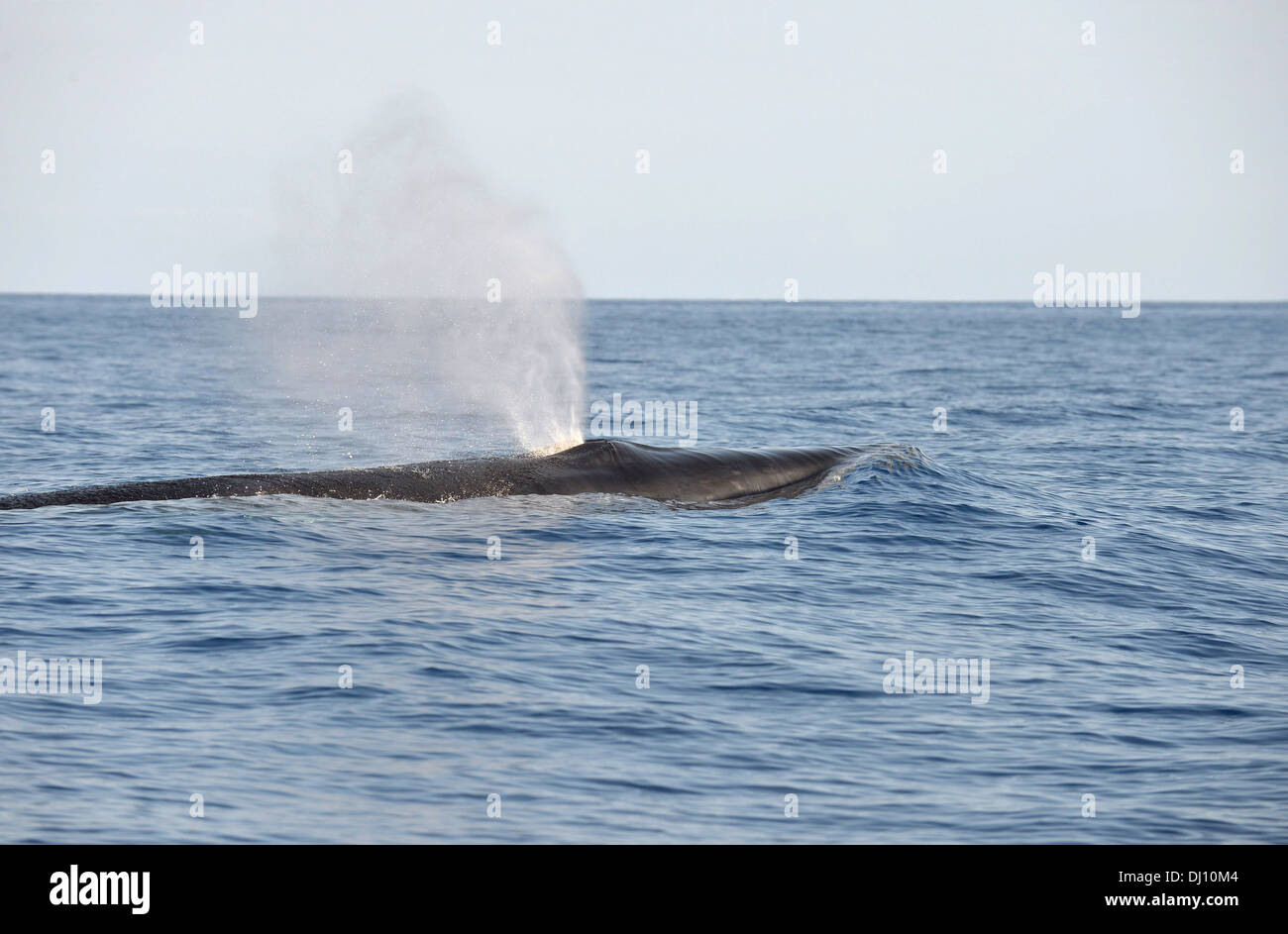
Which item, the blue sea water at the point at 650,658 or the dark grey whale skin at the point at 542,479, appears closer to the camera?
the blue sea water at the point at 650,658

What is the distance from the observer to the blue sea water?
9391mm

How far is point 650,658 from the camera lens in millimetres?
12906

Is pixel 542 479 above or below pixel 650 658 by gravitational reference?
above

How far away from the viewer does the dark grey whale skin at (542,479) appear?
60.6 feet

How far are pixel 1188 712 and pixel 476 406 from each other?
29895 mm

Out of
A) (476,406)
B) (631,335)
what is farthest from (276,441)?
(631,335)

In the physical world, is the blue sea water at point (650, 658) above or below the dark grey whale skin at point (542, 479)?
below

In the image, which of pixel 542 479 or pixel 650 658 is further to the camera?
pixel 542 479

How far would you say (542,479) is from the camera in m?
19.4

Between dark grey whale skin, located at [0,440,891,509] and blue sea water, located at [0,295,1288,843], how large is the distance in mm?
393

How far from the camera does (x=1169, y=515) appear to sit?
22594 millimetres

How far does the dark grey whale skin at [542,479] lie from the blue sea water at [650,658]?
393 mm

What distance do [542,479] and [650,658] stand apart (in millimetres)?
6795
